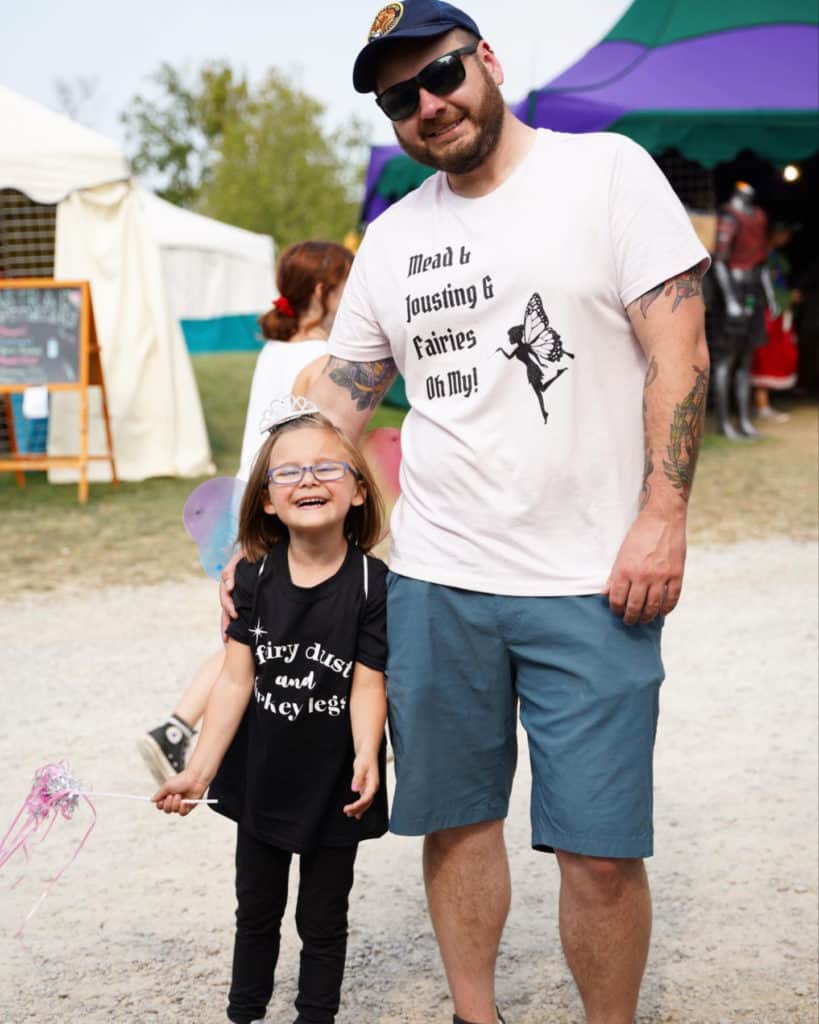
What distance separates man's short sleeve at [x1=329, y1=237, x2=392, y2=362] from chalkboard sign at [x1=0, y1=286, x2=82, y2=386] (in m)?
7.23

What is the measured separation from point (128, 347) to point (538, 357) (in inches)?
332

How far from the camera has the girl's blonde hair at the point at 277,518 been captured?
2.53 m

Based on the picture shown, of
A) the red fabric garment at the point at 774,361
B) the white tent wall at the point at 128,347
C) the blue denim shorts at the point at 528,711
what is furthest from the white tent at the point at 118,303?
the blue denim shorts at the point at 528,711

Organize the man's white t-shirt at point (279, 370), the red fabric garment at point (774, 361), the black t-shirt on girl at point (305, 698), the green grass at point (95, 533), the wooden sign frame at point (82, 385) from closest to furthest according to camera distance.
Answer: the black t-shirt on girl at point (305, 698) → the man's white t-shirt at point (279, 370) → the green grass at point (95, 533) → the wooden sign frame at point (82, 385) → the red fabric garment at point (774, 361)

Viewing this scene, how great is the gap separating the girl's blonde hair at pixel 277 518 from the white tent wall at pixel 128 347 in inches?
308

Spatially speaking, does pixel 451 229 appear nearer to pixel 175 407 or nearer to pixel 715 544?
pixel 715 544

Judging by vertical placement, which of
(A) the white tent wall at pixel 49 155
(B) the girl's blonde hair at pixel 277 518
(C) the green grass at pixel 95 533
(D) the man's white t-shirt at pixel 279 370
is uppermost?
(A) the white tent wall at pixel 49 155

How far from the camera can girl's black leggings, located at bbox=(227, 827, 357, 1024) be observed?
2.52 meters

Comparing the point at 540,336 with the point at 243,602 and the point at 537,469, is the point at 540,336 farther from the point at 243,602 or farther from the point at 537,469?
the point at 243,602

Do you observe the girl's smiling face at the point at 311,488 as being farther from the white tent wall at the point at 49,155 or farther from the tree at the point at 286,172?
the tree at the point at 286,172

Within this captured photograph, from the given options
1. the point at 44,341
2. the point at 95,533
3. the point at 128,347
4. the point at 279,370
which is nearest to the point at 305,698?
the point at 279,370

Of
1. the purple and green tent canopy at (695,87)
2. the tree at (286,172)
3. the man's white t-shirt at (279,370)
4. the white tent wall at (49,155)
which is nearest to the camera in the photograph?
the man's white t-shirt at (279,370)

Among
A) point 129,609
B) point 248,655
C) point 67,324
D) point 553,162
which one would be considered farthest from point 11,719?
point 67,324

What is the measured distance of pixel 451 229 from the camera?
2354mm
